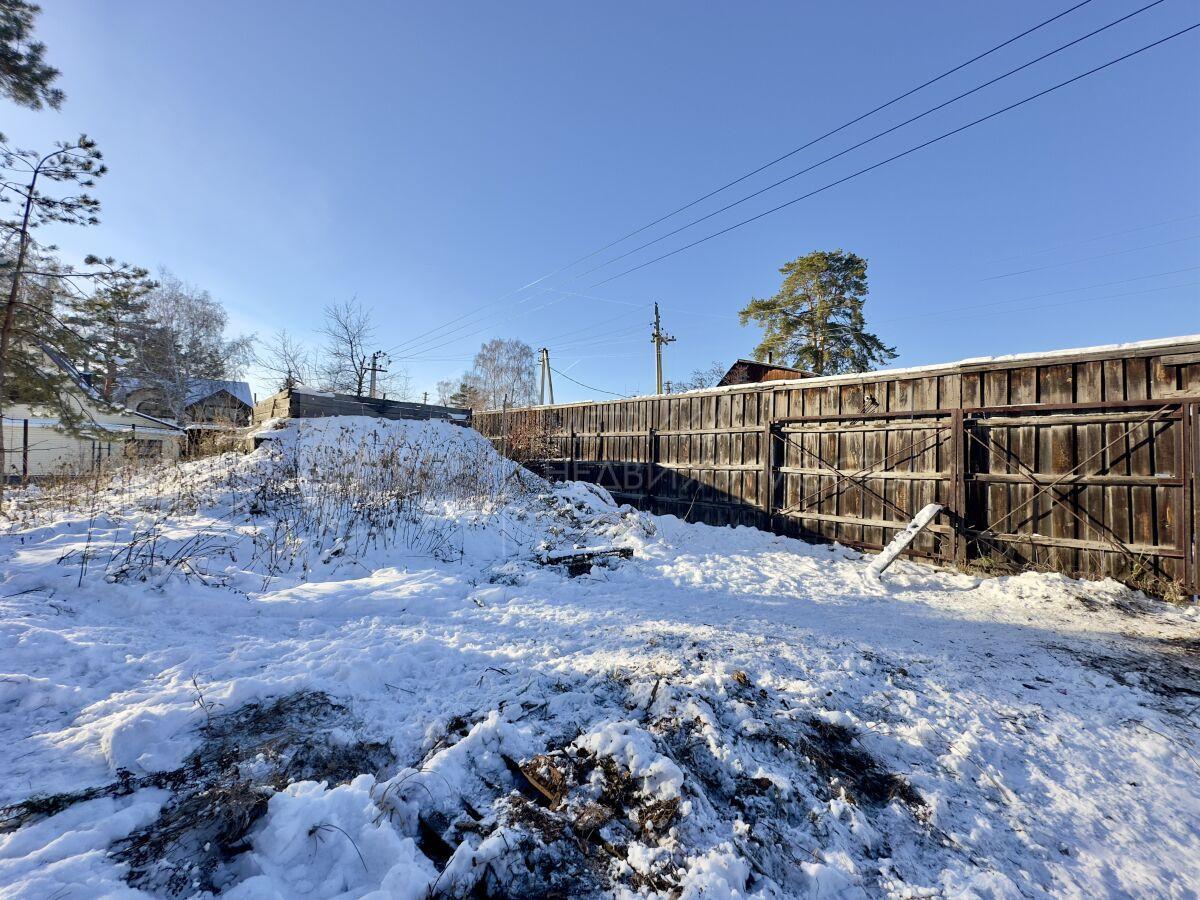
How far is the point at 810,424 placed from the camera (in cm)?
805

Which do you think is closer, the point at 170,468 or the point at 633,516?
the point at 633,516

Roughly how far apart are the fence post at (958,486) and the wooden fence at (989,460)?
0.06ft

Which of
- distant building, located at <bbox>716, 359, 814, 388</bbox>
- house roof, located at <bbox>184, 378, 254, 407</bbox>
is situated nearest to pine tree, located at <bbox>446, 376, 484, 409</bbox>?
house roof, located at <bbox>184, 378, 254, 407</bbox>

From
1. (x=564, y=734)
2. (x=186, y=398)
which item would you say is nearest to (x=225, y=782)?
(x=564, y=734)

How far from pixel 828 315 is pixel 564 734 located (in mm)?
23927

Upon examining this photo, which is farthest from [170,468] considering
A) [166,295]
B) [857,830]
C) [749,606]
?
[166,295]

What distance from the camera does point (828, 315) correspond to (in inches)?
851

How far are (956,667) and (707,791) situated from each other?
8.57ft

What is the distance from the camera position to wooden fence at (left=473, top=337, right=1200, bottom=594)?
16.5 feet

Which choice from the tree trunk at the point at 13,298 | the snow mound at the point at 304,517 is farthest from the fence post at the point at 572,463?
the tree trunk at the point at 13,298

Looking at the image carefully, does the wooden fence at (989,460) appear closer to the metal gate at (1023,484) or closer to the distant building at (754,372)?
the metal gate at (1023,484)

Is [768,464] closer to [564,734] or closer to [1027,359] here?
[1027,359]

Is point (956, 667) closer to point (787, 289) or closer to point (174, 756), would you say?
point (174, 756)

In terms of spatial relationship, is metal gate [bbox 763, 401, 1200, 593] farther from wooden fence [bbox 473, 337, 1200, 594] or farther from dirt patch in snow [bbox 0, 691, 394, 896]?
dirt patch in snow [bbox 0, 691, 394, 896]
